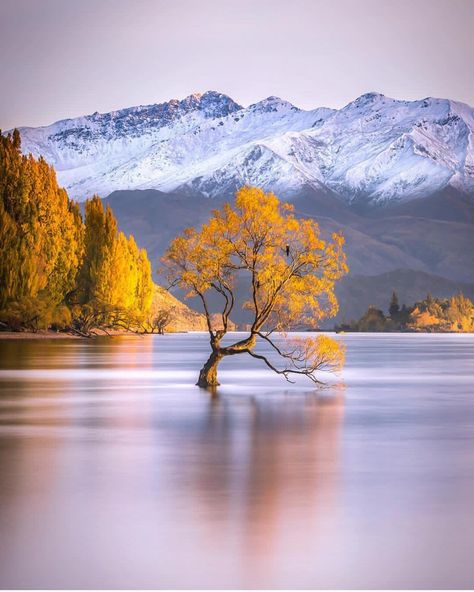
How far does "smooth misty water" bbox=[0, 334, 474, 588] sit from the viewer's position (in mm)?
11945

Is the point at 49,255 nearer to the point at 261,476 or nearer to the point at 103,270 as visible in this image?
the point at 103,270

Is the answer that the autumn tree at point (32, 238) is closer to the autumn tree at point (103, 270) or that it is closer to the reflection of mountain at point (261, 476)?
the autumn tree at point (103, 270)

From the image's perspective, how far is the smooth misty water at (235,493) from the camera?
470 inches

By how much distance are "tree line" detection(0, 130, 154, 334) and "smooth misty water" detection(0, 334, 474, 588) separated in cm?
4762

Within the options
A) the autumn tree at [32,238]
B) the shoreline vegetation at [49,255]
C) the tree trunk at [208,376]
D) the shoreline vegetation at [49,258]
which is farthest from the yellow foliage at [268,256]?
the autumn tree at [32,238]

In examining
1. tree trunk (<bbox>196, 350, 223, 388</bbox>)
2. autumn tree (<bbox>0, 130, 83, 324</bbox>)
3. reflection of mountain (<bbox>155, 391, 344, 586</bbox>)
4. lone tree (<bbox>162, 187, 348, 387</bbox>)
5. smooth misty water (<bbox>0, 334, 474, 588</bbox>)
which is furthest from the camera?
autumn tree (<bbox>0, 130, 83, 324</bbox>)

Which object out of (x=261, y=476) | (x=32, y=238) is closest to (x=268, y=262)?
(x=261, y=476)

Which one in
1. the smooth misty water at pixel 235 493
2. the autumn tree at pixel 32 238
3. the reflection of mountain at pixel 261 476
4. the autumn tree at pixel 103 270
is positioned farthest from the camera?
the autumn tree at pixel 103 270

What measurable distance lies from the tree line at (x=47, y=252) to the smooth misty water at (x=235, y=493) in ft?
156

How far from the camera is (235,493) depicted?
54.5ft

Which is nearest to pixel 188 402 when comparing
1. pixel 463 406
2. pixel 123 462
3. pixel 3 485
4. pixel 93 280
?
pixel 463 406

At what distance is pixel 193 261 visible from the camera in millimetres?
40562

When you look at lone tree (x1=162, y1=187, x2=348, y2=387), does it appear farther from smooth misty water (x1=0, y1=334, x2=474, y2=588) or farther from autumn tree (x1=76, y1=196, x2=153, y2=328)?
autumn tree (x1=76, y1=196, x2=153, y2=328)

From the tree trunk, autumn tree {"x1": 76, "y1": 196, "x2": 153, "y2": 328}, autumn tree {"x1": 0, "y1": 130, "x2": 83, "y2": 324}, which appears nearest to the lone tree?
the tree trunk
